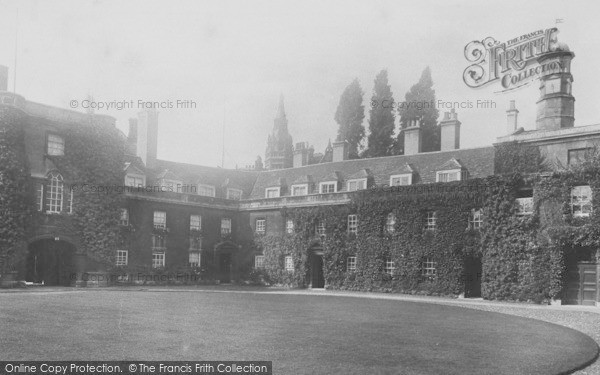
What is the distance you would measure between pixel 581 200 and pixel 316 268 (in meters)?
18.5

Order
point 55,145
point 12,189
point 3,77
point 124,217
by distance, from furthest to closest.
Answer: point 124,217, point 55,145, point 3,77, point 12,189

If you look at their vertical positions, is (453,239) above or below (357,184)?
below

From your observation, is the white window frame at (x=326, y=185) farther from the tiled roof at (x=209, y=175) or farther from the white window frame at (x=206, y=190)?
the white window frame at (x=206, y=190)

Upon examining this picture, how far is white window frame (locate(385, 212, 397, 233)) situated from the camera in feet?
122

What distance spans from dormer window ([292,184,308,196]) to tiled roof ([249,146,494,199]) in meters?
1.02

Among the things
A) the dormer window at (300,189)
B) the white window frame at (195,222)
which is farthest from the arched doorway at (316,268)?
the white window frame at (195,222)

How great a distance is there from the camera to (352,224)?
39.7m

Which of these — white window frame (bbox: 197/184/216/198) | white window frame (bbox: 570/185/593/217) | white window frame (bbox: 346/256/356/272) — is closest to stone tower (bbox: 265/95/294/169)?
white window frame (bbox: 197/184/216/198)

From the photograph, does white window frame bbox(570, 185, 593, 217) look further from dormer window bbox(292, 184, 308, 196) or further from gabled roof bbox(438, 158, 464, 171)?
dormer window bbox(292, 184, 308, 196)

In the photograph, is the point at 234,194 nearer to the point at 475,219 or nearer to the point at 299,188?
the point at 299,188

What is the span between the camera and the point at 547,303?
29438mm

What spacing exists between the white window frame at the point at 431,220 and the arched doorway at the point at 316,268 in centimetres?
855

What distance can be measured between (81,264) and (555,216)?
2776cm

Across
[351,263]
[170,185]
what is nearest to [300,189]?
[351,263]
